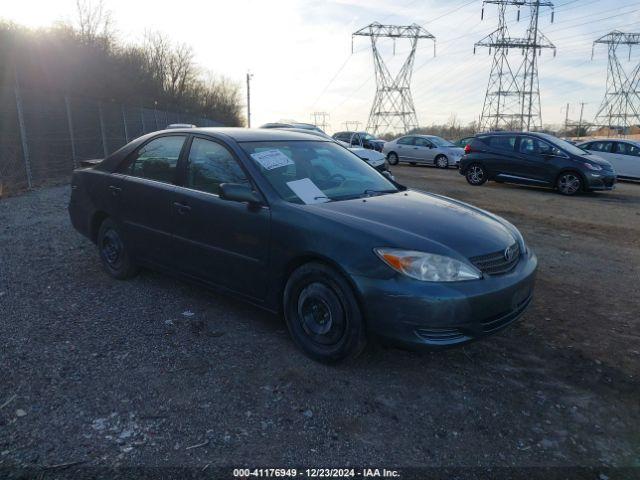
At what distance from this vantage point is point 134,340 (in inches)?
146

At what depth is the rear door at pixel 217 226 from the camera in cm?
361

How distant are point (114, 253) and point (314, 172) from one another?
2.34 m

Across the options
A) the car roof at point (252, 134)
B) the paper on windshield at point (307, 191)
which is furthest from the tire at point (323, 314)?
the car roof at point (252, 134)

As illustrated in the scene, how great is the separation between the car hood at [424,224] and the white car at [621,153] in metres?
15.6

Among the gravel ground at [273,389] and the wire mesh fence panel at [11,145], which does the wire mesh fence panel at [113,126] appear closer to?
the wire mesh fence panel at [11,145]

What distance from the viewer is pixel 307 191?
3732 mm

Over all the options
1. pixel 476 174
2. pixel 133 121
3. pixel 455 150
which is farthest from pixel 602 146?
pixel 133 121

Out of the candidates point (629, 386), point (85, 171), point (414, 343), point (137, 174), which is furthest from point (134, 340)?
point (629, 386)

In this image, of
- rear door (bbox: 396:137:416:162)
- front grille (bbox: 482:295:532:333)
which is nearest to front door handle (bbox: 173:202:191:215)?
front grille (bbox: 482:295:532:333)

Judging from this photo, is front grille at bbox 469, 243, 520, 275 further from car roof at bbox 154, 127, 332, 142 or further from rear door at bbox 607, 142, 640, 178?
rear door at bbox 607, 142, 640, 178

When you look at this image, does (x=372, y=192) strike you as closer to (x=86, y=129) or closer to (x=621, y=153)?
(x=86, y=129)

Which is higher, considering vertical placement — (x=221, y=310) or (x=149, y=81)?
(x=149, y=81)

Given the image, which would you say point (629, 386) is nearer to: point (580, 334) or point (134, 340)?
point (580, 334)

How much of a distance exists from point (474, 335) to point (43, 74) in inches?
826
